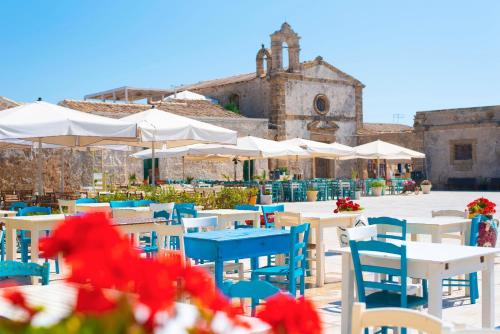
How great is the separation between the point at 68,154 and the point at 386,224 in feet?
71.4

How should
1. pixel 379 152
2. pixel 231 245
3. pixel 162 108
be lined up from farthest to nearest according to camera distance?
pixel 162 108
pixel 379 152
pixel 231 245

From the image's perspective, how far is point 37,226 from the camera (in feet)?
23.4

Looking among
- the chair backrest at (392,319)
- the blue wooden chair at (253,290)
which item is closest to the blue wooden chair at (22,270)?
the blue wooden chair at (253,290)

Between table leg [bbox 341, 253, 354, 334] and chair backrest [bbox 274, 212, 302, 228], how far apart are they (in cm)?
240

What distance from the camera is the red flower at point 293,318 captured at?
981mm

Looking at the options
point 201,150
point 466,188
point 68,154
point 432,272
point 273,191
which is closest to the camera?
point 432,272

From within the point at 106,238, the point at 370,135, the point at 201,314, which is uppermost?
the point at 370,135

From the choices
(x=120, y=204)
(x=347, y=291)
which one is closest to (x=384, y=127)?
(x=120, y=204)

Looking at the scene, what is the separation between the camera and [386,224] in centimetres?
593

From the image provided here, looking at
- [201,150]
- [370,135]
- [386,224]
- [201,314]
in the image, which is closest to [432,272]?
[386,224]

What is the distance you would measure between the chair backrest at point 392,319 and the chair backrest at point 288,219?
4.66 m

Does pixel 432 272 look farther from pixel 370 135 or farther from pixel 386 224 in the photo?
pixel 370 135

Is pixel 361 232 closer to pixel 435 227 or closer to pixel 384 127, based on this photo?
pixel 435 227

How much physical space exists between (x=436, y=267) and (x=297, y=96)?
29924mm
